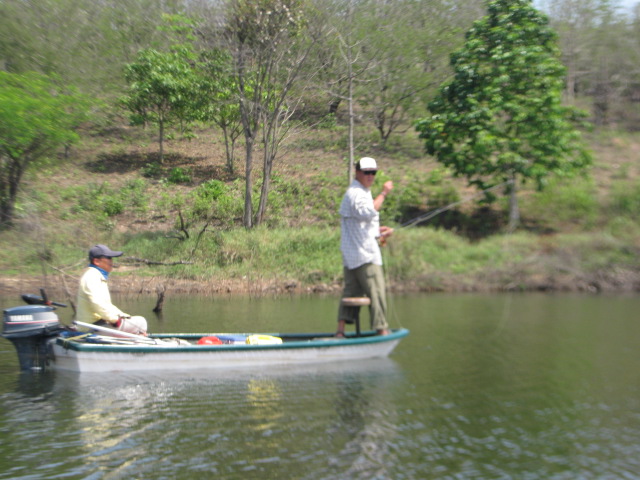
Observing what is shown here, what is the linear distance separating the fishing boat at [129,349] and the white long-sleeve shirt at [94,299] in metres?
0.16

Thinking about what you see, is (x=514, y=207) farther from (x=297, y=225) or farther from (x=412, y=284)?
(x=297, y=225)

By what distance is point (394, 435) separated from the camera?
17.6 ft

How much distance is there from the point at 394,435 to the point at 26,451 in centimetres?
280

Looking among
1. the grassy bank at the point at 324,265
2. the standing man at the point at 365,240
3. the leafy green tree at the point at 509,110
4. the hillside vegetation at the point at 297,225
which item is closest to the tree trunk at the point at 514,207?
the leafy green tree at the point at 509,110

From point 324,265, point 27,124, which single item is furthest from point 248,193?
point 27,124

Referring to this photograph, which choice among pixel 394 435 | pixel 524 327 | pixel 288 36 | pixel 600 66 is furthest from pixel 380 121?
pixel 394 435

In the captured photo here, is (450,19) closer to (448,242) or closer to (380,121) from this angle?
(380,121)

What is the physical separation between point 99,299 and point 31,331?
0.79 metres

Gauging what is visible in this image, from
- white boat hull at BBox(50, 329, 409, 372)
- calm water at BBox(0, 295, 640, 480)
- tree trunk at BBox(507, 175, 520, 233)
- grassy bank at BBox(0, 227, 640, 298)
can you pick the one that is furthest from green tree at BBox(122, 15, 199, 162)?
white boat hull at BBox(50, 329, 409, 372)

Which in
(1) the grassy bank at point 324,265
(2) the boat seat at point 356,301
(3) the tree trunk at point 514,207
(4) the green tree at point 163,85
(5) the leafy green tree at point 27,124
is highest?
(4) the green tree at point 163,85

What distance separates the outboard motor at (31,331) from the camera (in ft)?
23.9

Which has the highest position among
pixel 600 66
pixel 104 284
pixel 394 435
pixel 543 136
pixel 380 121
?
pixel 600 66

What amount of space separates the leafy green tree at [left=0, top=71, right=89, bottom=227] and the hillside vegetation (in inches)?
28.0

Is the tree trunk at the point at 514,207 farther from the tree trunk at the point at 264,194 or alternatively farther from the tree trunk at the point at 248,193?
the tree trunk at the point at 248,193
